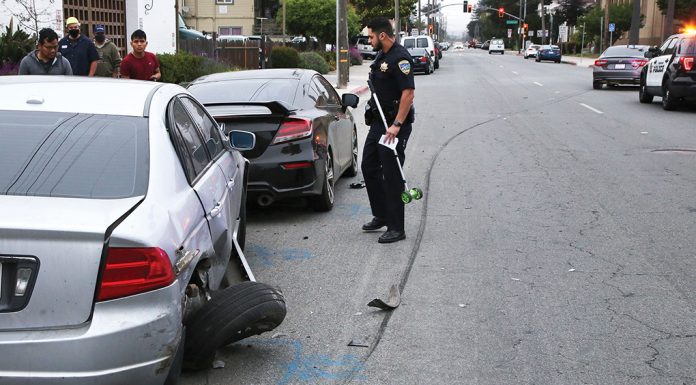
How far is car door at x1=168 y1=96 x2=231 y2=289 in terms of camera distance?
4.50 metres

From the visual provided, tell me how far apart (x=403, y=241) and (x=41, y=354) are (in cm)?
465

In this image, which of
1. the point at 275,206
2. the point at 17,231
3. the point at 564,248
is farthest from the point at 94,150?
the point at 275,206

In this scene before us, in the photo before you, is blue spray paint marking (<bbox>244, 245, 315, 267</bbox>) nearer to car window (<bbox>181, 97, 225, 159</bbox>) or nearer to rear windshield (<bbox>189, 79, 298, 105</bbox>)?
car window (<bbox>181, 97, 225, 159</bbox>)

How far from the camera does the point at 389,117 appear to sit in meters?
7.62

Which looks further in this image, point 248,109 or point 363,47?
point 363,47

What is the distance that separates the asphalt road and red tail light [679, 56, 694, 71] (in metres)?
7.12

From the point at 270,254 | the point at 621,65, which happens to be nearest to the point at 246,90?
the point at 270,254

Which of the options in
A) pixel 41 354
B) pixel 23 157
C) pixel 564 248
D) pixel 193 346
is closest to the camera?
pixel 41 354

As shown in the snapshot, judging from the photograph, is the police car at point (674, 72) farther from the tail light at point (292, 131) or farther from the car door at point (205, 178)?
the car door at point (205, 178)

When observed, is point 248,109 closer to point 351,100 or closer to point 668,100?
point 351,100

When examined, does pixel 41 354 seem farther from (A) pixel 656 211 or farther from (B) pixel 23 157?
(A) pixel 656 211

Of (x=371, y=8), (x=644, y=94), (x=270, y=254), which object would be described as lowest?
(x=270, y=254)

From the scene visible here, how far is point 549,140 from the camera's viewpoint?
14.8 meters

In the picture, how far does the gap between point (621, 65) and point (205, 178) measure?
2483 cm
